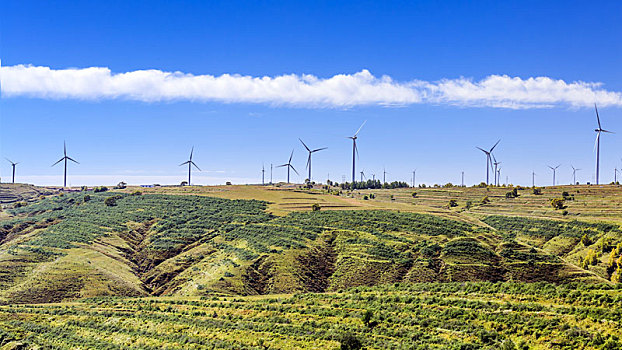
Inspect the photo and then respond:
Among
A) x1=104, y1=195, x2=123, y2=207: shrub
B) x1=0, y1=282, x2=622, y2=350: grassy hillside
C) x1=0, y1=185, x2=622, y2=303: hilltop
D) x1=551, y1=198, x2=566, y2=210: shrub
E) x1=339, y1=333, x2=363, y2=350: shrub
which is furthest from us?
x1=104, y1=195, x2=123, y2=207: shrub

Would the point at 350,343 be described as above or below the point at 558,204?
below

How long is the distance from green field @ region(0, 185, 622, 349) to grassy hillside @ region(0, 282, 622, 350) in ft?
0.72

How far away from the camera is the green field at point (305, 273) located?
47.9 metres

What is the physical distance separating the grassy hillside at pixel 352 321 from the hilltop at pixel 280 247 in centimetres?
1105

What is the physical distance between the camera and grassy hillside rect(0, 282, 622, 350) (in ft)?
140

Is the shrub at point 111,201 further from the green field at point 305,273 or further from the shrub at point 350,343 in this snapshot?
the shrub at point 350,343

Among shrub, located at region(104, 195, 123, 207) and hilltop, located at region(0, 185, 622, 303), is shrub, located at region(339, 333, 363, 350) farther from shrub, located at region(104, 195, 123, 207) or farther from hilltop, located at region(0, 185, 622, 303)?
shrub, located at region(104, 195, 123, 207)

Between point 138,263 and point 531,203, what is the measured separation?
11221cm

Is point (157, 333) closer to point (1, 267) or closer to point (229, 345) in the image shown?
point (229, 345)

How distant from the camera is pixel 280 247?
92.4m

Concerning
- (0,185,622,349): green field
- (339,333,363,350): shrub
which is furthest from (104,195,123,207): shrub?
(339,333,363,350): shrub

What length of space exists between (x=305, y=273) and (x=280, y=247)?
1135 cm

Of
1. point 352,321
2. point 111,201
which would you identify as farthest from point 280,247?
point 111,201

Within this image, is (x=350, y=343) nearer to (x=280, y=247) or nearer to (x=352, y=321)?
(x=352, y=321)
